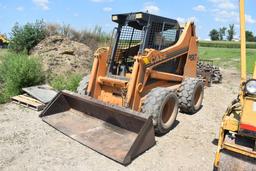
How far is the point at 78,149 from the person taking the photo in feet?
14.8

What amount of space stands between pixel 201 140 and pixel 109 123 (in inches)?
70.8

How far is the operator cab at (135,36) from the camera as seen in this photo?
551 centimetres

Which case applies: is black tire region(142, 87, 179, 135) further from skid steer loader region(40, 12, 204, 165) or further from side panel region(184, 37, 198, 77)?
side panel region(184, 37, 198, 77)

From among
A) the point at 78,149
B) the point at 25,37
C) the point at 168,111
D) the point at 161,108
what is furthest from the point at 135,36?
the point at 25,37

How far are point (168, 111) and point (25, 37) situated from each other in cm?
843

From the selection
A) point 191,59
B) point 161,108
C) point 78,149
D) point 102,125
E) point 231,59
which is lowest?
point 78,149

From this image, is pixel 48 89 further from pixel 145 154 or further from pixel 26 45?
pixel 26 45

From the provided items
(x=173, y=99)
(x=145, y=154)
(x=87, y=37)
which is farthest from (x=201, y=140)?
(x=87, y=37)

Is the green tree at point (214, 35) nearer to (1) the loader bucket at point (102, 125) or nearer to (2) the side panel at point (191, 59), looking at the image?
(2) the side panel at point (191, 59)

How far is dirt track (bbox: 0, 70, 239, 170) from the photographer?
4.02 m

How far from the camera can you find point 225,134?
3.23 metres

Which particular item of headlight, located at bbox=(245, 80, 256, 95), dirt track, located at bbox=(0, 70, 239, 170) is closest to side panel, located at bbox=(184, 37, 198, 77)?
dirt track, located at bbox=(0, 70, 239, 170)

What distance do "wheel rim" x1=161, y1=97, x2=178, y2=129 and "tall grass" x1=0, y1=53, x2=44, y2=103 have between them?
14.5 feet

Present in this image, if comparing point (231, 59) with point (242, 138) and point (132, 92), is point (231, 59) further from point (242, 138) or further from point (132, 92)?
point (242, 138)
